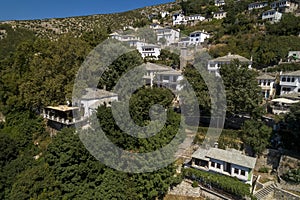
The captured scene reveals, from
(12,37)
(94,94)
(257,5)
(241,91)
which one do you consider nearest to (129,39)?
(94,94)

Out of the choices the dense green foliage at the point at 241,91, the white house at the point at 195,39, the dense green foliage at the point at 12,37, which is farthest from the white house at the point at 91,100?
the dense green foliage at the point at 12,37

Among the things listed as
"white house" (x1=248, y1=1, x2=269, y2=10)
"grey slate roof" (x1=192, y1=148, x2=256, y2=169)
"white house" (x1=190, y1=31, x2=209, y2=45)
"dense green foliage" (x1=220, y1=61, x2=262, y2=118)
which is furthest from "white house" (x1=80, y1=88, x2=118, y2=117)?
"white house" (x1=248, y1=1, x2=269, y2=10)

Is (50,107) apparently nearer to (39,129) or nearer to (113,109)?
(39,129)

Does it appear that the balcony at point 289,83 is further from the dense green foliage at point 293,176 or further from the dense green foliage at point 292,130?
the dense green foliage at point 293,176

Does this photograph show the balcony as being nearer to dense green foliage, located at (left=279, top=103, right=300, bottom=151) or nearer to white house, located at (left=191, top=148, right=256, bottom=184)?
dense green foliage, located at (left=279, top=103, right=300, bottom=151)

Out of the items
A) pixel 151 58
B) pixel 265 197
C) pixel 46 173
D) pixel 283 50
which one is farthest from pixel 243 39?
pixel 46 173

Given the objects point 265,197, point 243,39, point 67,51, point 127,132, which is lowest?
point 265,197

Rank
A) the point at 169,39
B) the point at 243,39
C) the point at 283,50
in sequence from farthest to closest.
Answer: the point at 169,39
the point at 243,39
the point at 283,50
